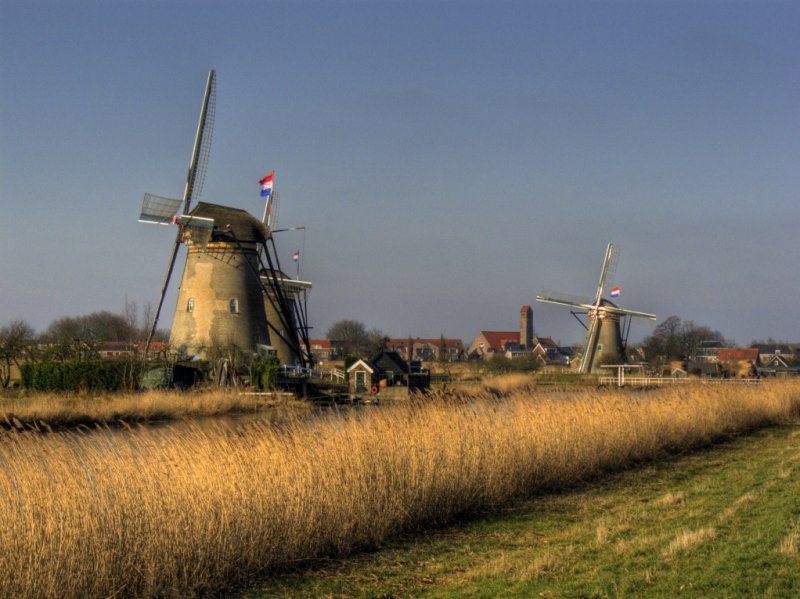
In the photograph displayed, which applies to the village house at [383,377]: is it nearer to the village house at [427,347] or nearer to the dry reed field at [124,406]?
the dry reed field at [124,406]

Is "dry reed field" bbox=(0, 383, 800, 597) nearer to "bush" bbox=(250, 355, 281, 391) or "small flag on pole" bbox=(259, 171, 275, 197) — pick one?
"bush" bbox=(250, 355, 281, 391)

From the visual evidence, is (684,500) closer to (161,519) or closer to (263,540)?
(263,540)

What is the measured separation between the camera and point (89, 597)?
18.1 ft

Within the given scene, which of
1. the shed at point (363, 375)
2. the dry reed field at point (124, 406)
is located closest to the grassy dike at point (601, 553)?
A: the dry reed field at point (124, 406)

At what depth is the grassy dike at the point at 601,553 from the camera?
228 inches

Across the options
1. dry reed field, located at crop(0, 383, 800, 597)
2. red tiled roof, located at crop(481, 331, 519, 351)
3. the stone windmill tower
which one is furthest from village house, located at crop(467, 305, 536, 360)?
dry reed field, located at crop(0, 383, 800, 597)

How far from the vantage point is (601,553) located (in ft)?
22.3

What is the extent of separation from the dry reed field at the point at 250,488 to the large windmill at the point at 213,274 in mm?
21339

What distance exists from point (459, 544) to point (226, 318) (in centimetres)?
2504

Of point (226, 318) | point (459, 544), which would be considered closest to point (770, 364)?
point (226, 318)

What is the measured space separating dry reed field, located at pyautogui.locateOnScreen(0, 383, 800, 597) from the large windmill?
70.0 feet

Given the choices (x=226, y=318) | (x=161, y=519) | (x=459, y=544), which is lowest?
(x=459, y=544)

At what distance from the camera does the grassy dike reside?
5797mm

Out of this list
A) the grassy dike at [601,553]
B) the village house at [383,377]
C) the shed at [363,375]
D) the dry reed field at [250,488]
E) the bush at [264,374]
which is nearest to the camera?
the dry reed field at [250,488]
